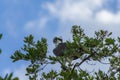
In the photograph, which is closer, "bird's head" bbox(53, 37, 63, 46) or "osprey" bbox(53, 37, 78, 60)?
"osprey" bbox(53, 37, 78, 60)

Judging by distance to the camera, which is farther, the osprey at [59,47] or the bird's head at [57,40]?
the bird's head at [57,40]

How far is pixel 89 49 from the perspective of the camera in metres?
15.2

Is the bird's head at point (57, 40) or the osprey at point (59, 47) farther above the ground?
the bird's head at point (57, 40)

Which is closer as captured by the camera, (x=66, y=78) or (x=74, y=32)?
(x=66, y=78)

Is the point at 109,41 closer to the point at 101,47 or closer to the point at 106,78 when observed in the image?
the point at 101,47

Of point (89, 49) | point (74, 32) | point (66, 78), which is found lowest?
point (66, 78)

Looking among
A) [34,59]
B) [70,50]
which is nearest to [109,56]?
[70,50]

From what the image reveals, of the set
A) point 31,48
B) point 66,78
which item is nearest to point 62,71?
point 66,78

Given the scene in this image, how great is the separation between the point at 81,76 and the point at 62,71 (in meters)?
0.77

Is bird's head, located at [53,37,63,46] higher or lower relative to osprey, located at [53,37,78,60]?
higher

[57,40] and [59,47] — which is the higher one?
[57,40]

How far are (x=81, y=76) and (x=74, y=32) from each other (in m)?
2.24

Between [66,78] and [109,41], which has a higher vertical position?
[109,41]

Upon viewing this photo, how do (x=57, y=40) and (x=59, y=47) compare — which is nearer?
(x=59, y=47)
